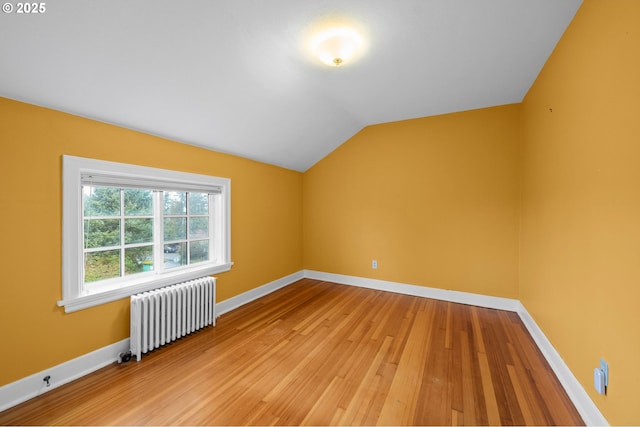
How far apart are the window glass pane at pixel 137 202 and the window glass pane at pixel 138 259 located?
0.36 meters

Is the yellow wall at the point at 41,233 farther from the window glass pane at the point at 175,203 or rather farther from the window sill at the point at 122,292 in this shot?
the window glass pane at the point at 175,203

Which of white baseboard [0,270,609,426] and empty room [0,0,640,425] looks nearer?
empty room [0,0,640,425]

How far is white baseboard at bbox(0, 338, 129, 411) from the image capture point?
164cm

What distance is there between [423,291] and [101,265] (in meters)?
3.96

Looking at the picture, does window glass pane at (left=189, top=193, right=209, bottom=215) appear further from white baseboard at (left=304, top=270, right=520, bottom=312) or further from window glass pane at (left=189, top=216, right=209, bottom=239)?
white baseboard at (left=304, top=270, right=520, bottom=312)

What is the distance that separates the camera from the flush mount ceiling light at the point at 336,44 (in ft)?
6.11

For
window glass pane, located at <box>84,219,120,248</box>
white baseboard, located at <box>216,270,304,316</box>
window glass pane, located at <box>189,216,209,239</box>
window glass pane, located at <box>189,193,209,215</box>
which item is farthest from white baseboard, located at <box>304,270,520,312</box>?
window glass pane, located at <box>84,219,120,248</box>

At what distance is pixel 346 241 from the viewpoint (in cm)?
438

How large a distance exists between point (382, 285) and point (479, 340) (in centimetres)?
164

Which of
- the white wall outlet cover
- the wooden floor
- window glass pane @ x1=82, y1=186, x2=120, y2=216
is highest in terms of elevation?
window glass pane @ x1=82, y1=186, x2=120, y2=216

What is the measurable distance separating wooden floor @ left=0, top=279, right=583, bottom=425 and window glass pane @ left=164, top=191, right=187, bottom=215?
4.51 feet

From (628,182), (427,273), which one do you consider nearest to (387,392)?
(628,182)

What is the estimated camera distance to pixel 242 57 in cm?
198

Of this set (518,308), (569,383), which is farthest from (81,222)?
(518,308)
